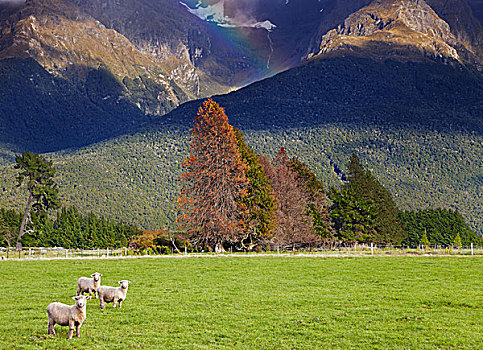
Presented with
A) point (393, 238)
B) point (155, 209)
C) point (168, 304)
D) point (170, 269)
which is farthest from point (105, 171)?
point (168, 304)

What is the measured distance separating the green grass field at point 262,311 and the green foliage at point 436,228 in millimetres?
75224

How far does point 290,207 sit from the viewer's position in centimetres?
6450

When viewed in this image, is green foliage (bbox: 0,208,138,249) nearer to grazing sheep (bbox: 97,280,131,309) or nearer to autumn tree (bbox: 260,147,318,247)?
autumn tree (bbox: 260,147,318,247)

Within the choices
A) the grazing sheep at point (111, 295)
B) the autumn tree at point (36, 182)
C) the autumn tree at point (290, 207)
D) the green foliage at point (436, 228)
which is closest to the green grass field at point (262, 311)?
the grazing sheep at point (111, 295)

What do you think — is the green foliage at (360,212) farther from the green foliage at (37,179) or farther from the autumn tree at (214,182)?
the green foliage at (37,179)

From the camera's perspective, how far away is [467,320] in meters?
17.8

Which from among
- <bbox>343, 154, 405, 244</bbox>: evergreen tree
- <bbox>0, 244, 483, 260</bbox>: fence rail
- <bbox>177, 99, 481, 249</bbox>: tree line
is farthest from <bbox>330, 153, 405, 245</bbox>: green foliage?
<bbox>0, 244, 483, 260</bbox>: fence rail

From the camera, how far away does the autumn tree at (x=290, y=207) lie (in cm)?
6309

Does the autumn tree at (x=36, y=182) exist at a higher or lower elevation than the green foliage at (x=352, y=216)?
higher

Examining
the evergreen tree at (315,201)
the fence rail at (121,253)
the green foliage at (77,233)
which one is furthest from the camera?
the green foliage at (77,233)

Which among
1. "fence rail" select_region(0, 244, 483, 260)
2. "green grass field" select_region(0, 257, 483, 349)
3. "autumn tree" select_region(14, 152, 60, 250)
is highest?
"autumn tree" select_region(14, 152, 60, 250)

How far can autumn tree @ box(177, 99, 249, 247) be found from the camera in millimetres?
53094

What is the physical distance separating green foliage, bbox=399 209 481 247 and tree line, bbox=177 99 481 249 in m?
32.2

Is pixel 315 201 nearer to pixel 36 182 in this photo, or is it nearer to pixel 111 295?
pixel 36 182
